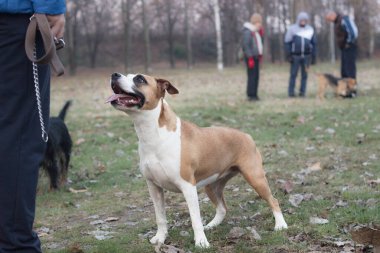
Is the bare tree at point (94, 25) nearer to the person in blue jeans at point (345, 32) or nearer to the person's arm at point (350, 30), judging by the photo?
the person in blue jeans at point (345, 32)

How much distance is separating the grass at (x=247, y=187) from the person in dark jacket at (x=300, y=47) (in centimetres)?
349

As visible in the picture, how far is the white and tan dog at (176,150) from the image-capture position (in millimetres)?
4285

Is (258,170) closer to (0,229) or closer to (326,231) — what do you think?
(326,231)

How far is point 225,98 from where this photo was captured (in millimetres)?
17203

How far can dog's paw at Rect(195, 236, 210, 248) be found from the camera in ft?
14.7

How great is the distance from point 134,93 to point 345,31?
13.3m

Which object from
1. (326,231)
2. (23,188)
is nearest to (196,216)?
(326,231)

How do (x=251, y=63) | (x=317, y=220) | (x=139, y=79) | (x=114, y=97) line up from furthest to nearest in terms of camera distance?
(x=251, y=63)
(x=317, y=220)
(x=139, y=79)
(x=114, y=97)

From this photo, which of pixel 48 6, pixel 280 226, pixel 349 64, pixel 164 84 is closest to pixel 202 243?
pixel 280 226

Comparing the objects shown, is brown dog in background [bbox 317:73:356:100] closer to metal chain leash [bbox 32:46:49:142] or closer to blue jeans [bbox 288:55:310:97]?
blue jeans [bbox 288:55:310:97]

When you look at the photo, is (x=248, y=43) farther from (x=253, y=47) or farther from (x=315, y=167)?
(x=315, y=167)

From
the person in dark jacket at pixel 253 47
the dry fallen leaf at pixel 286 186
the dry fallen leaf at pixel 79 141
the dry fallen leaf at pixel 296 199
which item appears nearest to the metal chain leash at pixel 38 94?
the dry fallen leaf at pixel 296 199

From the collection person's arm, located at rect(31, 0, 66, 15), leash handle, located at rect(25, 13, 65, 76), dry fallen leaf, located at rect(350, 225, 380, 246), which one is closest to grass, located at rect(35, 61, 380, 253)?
dry fallen leaf, located at rect(350, 225, 380, 246)

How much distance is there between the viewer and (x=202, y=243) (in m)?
4.50
